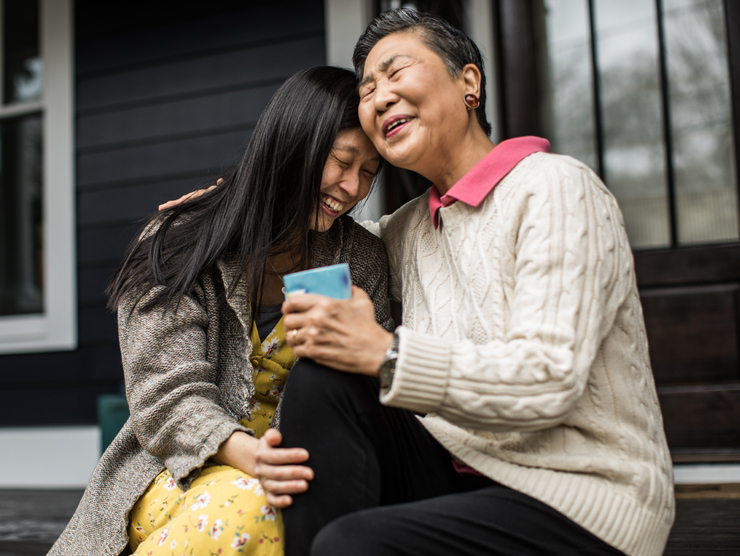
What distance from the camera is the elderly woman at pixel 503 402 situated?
36.4 inches

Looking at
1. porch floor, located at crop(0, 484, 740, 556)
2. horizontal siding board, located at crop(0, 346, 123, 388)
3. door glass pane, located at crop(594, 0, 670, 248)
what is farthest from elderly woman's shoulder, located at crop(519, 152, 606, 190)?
horizontal siding board, located at crop(0, 346, 123, 388)

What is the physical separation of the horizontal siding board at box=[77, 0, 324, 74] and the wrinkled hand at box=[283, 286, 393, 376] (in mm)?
2214

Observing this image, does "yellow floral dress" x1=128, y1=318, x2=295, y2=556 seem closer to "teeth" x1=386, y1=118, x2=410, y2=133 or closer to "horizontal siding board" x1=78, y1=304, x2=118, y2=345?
"teeth" x1=386, y1=118, x2=410, y2=133

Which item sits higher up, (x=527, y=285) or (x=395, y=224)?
(x=395, y=224)

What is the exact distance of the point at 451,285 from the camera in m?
1.26

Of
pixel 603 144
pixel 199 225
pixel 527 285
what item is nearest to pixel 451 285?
pixel 527 285

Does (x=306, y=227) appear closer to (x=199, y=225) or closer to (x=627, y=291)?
(x=199, y=225)

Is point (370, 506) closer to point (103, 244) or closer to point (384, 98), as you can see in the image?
point (384, 98)

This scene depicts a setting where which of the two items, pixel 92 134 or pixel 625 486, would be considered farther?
pixel 92 134

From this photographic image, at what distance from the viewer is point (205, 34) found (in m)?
3.11

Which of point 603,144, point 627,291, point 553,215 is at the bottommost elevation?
point 627,291

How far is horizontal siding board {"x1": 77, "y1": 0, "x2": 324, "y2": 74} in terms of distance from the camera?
115 inches

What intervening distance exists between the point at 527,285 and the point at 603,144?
1.94m

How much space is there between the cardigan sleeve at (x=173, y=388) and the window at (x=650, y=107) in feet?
6.58
